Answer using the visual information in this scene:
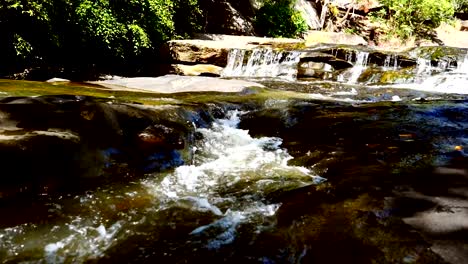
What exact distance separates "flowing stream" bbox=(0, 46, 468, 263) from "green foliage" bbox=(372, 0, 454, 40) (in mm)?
16350

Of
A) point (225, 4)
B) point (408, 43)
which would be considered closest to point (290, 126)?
point (225, 4)

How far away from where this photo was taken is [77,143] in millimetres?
3186

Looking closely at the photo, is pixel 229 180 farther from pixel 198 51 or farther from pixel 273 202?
pixel 198 51

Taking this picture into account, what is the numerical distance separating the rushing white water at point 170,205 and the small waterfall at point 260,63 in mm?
8519

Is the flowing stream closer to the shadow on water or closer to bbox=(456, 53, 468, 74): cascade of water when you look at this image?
the shadow on water

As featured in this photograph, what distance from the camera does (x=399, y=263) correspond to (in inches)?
69.0

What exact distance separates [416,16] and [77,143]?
2081 cm

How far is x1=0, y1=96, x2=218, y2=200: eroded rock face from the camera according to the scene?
2.80m

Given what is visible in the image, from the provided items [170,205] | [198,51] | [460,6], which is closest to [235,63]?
[198,51]

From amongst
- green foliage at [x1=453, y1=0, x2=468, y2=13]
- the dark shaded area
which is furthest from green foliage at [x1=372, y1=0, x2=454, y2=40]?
the dark shaded area

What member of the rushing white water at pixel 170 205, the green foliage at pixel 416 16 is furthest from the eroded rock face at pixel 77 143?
the green foliage at pixel 416 16

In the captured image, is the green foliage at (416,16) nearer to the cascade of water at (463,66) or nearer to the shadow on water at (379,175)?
the cascade of water at (463,66)

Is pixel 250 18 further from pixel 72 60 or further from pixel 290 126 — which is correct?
pixel 290 126

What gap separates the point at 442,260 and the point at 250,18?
1802 centimetres
